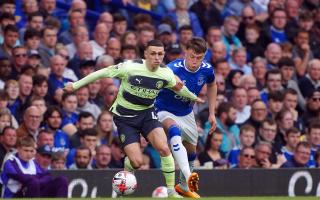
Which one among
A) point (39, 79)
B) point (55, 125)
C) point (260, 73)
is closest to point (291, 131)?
point (260, 73)

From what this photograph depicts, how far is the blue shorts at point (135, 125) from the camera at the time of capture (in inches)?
622

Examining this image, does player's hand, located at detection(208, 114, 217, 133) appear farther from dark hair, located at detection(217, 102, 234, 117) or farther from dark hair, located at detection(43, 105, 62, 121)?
dark hair, located at detection(217, 102, 234, 117)

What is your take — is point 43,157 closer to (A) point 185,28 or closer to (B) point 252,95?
(B) point 252,95

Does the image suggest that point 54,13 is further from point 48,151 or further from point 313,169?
point 313,169

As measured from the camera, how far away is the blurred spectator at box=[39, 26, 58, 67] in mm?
20031

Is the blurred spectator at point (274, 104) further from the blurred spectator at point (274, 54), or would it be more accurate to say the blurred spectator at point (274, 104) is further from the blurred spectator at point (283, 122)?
the blurred spectator at point (274, 54)

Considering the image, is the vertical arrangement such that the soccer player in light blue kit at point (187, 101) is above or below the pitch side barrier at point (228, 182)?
above

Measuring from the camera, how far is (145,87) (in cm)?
1570

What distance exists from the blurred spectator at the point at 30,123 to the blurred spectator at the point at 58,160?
0.43 metres

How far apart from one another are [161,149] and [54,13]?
21.1 feet

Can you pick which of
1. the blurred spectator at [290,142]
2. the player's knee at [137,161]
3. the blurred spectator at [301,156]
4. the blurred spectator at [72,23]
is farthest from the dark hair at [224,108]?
the player's knee at [137,161]

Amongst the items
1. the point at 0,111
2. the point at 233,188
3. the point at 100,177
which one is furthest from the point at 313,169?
the point at 0,111

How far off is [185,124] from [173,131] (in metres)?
0.61

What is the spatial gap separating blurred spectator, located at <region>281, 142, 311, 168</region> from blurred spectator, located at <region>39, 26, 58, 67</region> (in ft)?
13.8
